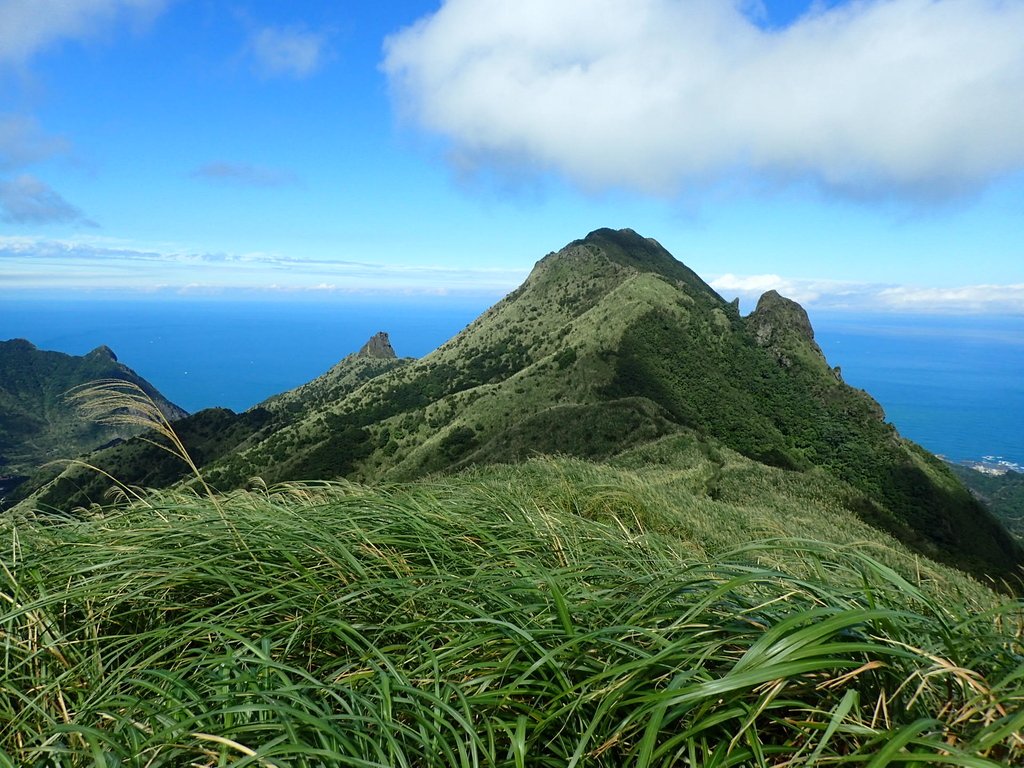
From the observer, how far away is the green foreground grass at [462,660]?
4.85 ft

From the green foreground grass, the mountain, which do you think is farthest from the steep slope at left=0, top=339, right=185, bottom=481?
the green foreground grass

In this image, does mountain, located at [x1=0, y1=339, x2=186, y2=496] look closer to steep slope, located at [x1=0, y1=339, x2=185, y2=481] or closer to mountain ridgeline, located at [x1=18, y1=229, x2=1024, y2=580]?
steep slope, located at [x1=0, y1=339, x2=185, y2=481]

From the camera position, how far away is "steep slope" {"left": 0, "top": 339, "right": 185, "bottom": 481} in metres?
147

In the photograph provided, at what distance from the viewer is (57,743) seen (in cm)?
166

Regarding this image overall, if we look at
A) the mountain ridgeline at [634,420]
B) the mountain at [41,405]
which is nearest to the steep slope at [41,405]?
the mountain at [41,405]

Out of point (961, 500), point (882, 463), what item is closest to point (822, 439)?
point (882, 463)

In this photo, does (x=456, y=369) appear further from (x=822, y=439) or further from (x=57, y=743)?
(x=57, y=743)

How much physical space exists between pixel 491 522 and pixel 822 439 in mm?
66749

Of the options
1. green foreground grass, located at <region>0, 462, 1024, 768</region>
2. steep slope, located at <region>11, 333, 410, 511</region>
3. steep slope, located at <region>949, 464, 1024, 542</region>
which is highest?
green foreground grass, located at <region>0, 462, 1024, 768</region>

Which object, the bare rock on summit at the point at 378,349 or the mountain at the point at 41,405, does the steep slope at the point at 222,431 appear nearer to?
the bare rock on summit at the point at 378,349

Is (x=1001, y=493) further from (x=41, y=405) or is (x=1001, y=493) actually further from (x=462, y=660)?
(x=41, y=405)

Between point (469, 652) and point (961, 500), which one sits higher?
point (469, 652)

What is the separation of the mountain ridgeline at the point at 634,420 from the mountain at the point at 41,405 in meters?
78.6

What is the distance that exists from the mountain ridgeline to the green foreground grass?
1583 cm
